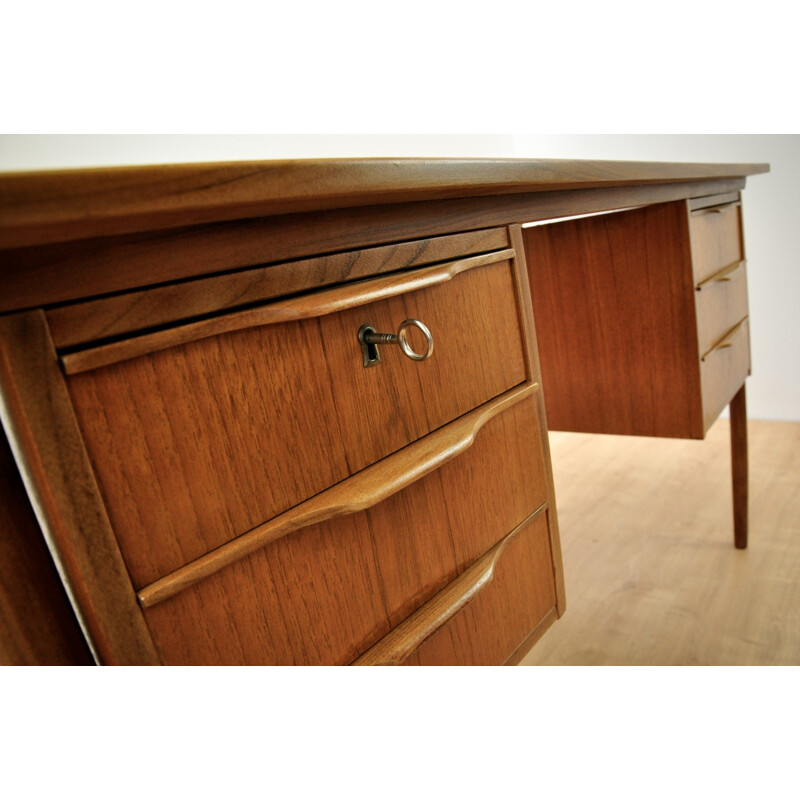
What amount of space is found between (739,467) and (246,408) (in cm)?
148

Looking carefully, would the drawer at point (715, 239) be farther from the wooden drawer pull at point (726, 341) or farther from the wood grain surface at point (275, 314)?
the wood grain surface at point (275, 314)

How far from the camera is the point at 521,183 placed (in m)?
0.58

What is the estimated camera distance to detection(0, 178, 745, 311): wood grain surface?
13.0 inches

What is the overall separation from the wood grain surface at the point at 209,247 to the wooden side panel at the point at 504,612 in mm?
325

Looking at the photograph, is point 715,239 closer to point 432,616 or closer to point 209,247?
point 432,616

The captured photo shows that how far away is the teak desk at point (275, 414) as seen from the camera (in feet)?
1.13

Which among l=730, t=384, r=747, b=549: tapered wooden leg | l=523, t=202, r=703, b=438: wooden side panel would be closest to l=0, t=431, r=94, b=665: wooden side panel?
l=523, t=202, r=703, b=438: wooden side panel

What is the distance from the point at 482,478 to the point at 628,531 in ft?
4.05

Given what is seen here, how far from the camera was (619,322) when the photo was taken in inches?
47.7

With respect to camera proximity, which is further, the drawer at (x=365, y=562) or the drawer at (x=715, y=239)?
the drawer at (x=715, y=239)

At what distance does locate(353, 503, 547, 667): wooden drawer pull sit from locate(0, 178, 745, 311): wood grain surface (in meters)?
0.30
